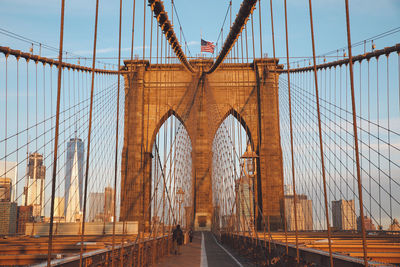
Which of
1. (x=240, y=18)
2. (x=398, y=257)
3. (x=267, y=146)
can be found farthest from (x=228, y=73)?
(x=398, y=257)

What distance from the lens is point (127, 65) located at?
112 ft

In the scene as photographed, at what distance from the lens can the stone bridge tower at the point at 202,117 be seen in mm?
30953

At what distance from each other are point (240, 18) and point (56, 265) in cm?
1037

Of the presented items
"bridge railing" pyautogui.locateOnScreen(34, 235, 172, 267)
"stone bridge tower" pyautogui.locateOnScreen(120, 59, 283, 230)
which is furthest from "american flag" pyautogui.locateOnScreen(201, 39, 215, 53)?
"bridge railing" pyautogui.locateOnScreen(34, 235, 172, 267)

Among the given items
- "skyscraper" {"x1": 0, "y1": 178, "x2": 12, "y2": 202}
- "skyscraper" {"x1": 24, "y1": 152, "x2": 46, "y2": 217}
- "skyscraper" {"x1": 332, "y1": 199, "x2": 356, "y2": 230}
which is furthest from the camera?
"skyscraper" {"x1": 332, "y1": 199, "x2": 356, "y2": 230}

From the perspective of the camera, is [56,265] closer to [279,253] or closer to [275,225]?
[279,253]

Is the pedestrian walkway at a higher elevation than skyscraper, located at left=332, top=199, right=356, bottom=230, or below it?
below

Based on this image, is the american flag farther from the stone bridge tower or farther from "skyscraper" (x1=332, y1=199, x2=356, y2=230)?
"skyscraper" (x1=332, y1=199, x2=356, y2=230)

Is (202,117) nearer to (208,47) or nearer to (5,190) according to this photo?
(208,47)

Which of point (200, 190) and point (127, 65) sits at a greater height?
point (127, 65)

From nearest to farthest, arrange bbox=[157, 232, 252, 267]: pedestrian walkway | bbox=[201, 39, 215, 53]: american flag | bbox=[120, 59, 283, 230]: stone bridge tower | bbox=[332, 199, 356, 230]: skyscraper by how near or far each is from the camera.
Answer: bbox=[157, 232, 252, 267]: pedestrian walkway → bbox=[332, 199, 356, 230]: skyscraper → bbox=[120, 59, 283, 230]: stone bridge tower → bbox=[201, 39, 215, 53]: american flag

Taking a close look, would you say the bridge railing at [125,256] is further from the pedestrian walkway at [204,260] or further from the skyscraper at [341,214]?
the skyscraper at [341,214]

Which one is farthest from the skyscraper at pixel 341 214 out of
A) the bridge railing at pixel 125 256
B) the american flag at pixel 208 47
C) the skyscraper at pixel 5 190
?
the skyscraper at pixel 5 190

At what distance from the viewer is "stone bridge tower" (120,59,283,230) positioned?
102 feet
